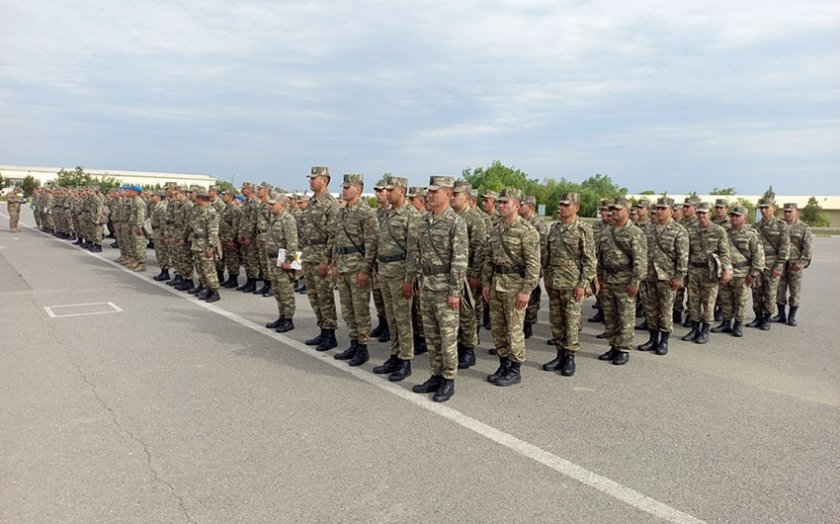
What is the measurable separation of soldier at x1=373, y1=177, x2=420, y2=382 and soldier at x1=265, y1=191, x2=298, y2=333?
2.31 metres

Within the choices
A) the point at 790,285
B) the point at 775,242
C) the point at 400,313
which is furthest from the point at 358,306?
the point at 790,285

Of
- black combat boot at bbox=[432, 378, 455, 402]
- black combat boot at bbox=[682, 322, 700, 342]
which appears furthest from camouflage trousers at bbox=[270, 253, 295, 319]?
black combat boot at bbox=[682, 322, 700, 342]

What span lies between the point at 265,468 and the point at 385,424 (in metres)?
1.07

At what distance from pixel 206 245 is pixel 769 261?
953 centimetres

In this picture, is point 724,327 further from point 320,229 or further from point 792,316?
point 320,229

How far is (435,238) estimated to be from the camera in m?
5.22

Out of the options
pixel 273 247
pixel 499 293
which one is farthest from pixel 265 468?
pixel 273 247

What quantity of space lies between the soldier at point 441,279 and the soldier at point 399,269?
0.21m

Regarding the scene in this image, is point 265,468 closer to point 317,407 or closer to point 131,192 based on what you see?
point 317,407

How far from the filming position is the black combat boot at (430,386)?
5257mm

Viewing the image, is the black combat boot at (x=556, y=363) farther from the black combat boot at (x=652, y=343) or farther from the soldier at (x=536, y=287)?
the black combat boot at (x=652, y=343)

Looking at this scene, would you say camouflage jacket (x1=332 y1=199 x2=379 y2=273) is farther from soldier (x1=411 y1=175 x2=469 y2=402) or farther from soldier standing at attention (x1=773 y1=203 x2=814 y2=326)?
soldier standing at attention (x1=773 y1=203 x2=814 y2=326)

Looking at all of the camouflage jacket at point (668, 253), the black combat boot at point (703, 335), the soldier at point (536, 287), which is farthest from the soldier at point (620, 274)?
the black combat boot at point (703, 335)

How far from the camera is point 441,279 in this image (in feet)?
17.1
